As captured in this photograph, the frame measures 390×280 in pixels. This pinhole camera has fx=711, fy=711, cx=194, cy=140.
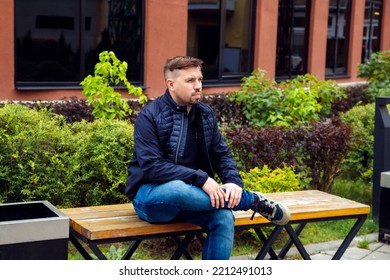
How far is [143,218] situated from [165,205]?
270mm

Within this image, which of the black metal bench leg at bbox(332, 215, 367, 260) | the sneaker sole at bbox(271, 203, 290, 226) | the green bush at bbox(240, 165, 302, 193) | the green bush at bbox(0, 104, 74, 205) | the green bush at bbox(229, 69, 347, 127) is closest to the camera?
the sneaker sole at bbox(271, 203, 290, 226)

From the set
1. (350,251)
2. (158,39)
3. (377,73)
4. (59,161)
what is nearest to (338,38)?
(377,73)

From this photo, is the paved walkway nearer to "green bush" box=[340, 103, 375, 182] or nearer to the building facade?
"green bush" box=[340, 103, 375, 182]

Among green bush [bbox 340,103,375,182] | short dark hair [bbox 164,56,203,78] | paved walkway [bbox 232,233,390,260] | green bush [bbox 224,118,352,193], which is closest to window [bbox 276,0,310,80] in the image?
green bush [bbox 340,103,375,182]

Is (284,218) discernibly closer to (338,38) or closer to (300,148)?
(300,148)

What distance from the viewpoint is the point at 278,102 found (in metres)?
9.26

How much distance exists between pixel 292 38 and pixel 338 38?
285 centimetres

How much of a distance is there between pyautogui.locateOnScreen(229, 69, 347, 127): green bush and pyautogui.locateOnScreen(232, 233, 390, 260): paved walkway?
6.98ft

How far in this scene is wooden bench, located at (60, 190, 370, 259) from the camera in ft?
14.6

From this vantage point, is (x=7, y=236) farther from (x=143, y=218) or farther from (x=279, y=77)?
(x=279, y=77)

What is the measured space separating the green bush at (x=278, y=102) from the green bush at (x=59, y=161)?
9.09ft

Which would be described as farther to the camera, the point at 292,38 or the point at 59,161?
the point at 292,38

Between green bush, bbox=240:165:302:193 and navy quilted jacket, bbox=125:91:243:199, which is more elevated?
navy quilted jacket, bbox=125:91:243:199

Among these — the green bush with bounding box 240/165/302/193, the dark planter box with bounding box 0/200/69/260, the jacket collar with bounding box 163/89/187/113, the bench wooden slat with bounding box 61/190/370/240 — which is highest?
the jacket collar with bounding box 163/89/187/113
